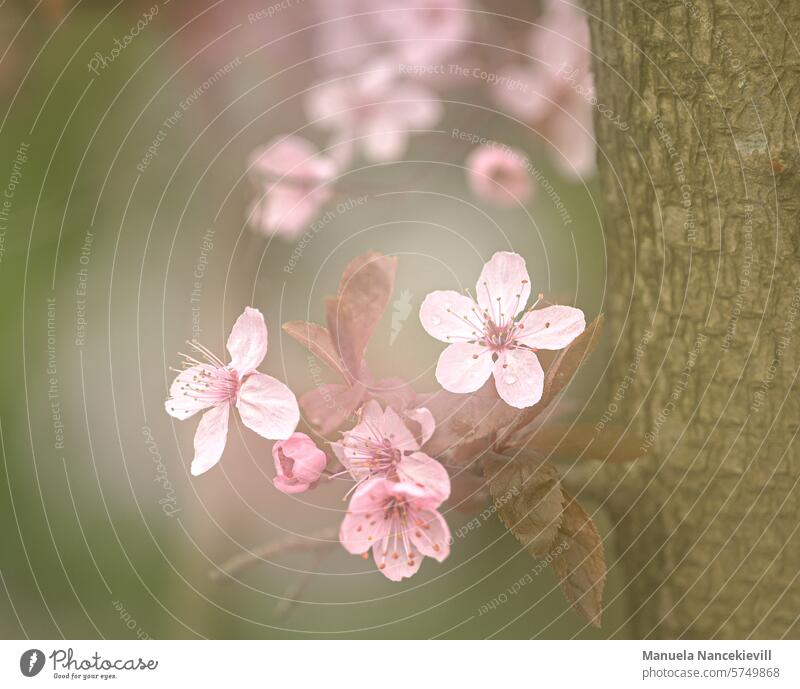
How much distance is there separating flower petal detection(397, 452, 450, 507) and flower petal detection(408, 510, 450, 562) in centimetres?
2

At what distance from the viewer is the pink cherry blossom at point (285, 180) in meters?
0.72

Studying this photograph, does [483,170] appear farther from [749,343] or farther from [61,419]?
[61,419]

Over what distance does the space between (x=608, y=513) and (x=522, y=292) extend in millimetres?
194

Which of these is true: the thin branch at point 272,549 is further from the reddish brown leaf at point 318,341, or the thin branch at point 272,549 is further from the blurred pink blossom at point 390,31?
the blurred pink blossom at point 390,31

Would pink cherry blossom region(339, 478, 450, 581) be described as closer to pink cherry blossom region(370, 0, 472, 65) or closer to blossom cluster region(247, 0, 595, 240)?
blossom cluster region(247, 0, 595, 240)

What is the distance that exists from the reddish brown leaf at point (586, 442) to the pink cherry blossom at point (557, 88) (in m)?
0.24

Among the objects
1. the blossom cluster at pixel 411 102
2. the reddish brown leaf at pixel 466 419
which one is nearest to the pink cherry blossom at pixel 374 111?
the blossom cluster at pixel 411 102

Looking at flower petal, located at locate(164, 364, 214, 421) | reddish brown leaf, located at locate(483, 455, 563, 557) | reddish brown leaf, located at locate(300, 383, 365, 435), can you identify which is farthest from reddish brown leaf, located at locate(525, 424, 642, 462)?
flower petal, located at locate(164, 364, 214, 421)

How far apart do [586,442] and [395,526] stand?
144 millimetres

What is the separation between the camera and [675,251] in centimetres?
55

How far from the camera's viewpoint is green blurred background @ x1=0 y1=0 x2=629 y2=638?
651 millimetres
